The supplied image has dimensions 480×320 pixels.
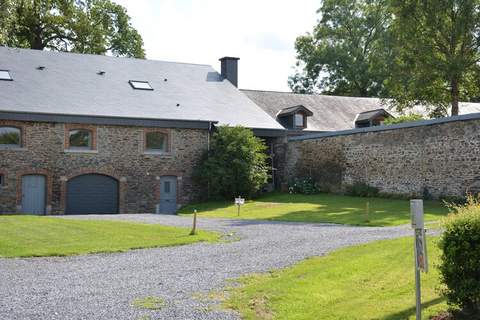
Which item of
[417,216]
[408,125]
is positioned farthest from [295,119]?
[417,216]

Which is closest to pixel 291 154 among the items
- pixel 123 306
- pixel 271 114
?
pixel 271 114

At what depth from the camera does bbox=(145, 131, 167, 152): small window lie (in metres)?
26.5

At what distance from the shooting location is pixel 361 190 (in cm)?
2527

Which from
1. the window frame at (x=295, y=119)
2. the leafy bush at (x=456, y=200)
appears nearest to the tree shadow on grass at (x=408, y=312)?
the leafy bush at (x=456, y=200)

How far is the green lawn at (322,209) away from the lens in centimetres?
1783

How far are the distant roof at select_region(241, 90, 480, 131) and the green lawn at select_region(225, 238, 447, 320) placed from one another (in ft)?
75.1

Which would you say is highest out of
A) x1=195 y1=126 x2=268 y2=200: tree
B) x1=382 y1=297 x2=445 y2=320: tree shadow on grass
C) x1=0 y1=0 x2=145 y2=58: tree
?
x1=0 y1=0 x2=145 y2=58: tree

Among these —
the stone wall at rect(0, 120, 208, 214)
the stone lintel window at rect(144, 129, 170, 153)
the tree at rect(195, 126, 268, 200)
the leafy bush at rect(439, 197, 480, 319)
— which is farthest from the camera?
the stone lintel window at rect(144, 129, 170, 153)

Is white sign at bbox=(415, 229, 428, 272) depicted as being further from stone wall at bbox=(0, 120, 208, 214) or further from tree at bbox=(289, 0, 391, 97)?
tree at bbox=(289, 0, 391, 97)

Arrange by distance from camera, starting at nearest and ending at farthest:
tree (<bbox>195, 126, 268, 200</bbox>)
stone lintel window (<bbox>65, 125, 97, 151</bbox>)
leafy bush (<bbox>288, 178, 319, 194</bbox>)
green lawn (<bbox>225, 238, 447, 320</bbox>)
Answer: green lawn (<bbox>225, 238, 447, 320</bbox>) → stone lintel window (<bbox>65, 125, 97, 151</bbox>) → tree (<bbox>195, 126, 268, 200</bbox>) → leafy bush (<bbox>288, 178, 319, 194</bbox>)

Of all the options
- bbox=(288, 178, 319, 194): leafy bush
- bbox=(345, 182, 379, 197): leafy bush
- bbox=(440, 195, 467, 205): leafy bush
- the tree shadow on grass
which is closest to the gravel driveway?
the tree shadow on grass

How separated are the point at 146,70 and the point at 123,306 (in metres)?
24.4

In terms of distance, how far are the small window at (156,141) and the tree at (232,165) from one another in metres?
1.98

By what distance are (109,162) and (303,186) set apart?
30.0 ft
